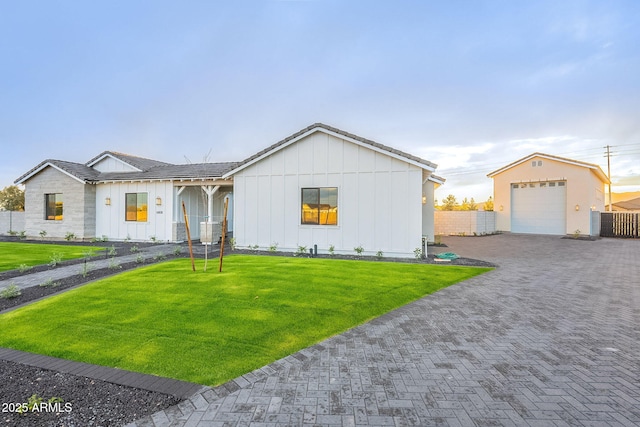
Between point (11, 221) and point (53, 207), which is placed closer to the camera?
point (53, 207)

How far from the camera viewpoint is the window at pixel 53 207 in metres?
16.7

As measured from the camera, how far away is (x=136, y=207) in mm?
15664

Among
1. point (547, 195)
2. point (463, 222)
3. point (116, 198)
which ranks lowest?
point (463, 222)

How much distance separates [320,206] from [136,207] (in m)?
10.5

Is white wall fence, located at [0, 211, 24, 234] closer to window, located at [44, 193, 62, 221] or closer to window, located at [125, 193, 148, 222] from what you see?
window, located at [44, 193, 62, 221]

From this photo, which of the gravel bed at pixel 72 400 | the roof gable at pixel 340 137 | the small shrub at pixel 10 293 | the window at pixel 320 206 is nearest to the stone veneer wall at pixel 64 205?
the roof gable at pixel 340 137

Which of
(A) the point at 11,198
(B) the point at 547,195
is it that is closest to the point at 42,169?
(A) the point at 11,198

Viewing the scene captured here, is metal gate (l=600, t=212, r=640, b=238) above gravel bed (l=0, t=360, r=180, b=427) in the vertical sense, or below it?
above

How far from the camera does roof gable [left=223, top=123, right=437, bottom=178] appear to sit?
10.7 m

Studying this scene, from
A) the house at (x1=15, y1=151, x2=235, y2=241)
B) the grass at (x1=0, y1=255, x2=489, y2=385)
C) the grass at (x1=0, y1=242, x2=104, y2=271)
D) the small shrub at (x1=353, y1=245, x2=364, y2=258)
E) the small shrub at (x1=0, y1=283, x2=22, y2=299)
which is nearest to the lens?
the grass at (x1=0, y1=255, x2=489, y2=385)

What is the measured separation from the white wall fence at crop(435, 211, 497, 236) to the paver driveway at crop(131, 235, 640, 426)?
625 inches

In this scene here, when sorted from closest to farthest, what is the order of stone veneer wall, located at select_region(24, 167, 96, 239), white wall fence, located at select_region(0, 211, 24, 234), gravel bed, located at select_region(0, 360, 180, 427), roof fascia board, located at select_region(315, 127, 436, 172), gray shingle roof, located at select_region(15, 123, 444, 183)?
gravel bed, located at select_region(0, 360, 180, 427)
roof fascia board, located at select_region(315, 127, 436, 172)
gray shingle roof, located at select_region(15, 123, 444, 183)
stone veneer wall, located at select_region(24, 167, 96, 239)
white wall fence, located at select_region(0, 211, 24, 234)

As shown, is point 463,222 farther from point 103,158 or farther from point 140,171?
point 103,158

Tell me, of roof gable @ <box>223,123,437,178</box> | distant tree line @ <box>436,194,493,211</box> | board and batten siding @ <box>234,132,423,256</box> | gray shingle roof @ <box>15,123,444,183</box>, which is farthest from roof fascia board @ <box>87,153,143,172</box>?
distant tree line @ <box>436,194,493,211</box>
